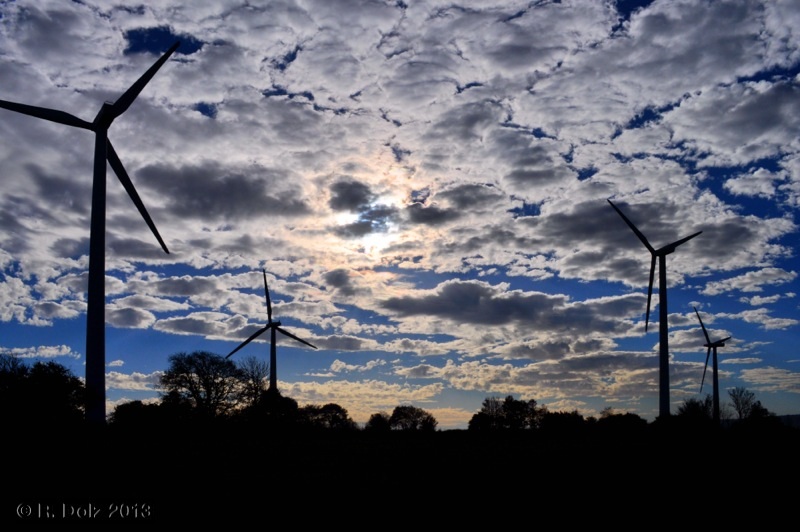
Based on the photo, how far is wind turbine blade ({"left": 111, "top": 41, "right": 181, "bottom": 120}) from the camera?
49.8 meters

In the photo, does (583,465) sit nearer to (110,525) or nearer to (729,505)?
(729,505)

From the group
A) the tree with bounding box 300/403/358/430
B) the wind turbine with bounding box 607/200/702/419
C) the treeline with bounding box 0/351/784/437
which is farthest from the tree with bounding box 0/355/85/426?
the tree with bounding box 300/403/358/430

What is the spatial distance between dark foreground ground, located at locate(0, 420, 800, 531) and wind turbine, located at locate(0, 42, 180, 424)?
301cm

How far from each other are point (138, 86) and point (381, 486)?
34.2 meters

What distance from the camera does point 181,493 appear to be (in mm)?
32781

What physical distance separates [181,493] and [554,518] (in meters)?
A: 17.5

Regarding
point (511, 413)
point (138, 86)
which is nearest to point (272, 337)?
point (138, 86)

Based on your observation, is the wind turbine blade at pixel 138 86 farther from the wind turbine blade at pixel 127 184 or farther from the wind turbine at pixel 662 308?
the wind turbine at pixel 662 308

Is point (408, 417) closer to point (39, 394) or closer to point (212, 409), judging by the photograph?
point (212, 409)

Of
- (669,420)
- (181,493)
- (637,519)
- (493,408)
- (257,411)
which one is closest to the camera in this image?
(637,519)

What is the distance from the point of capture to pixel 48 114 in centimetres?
4762

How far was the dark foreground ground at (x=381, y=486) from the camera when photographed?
29719 mm

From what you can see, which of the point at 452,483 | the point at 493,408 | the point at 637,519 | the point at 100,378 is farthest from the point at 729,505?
the point at 493,408

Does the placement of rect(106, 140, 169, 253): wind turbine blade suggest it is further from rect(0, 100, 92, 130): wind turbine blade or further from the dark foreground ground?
the dark foreground ground
